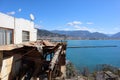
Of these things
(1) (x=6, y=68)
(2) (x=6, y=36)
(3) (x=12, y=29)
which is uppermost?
(3) (x=12, y=29)

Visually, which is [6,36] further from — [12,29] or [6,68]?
[6,68]

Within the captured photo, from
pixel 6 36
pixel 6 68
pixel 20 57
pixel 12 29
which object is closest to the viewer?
pixel 6 68

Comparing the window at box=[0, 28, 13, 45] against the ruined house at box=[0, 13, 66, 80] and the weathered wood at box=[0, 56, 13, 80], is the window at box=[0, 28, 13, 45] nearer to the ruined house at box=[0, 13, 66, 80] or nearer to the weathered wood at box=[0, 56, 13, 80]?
the ruined house at box=[0, 13, 66, 80]

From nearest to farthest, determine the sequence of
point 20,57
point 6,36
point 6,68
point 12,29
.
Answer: point 6,68 < point 20,57 < point 6,36 < point 12,29

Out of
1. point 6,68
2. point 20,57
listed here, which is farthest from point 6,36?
point 6,68

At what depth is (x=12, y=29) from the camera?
1588cm

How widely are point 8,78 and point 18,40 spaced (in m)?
5.50

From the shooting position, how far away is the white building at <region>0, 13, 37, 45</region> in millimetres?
13953

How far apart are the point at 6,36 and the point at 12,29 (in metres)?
1.38

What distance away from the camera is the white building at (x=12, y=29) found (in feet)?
45.8

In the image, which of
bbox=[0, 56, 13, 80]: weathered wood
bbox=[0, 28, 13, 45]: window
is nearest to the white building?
bbox=[0, 28, 13, 45]: window

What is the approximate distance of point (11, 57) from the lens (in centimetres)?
1248

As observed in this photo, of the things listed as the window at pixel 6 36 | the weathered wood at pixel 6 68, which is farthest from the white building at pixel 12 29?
the weathered wood at pixel 6 68

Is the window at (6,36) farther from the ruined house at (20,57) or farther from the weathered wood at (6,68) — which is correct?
the weathered wood at (6,68)
